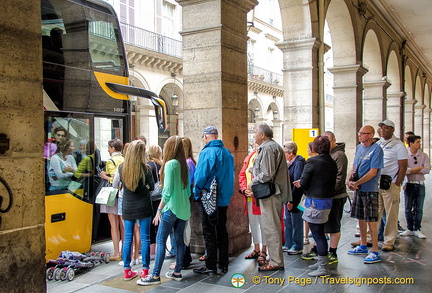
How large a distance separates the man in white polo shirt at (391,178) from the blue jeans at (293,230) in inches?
45.2

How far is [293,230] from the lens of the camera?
19.7ft

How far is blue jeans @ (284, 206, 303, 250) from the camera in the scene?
5.94 metres

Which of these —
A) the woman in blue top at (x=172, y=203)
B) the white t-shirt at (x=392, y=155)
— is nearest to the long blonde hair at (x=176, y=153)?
the woman in blue top at (x=172, y=203)

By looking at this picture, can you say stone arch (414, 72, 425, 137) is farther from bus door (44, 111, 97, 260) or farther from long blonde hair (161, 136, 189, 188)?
long blonde hair (161, 136, 189, 188)

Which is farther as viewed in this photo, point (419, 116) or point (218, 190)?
point (419, 116)

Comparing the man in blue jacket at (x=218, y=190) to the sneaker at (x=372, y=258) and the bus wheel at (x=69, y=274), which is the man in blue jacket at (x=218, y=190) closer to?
the bus wheel at (x=69, y=274)

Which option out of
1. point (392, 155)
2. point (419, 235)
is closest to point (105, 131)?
point (392, 155)

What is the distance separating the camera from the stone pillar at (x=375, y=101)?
15086mm

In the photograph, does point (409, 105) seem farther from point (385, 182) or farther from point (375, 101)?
point (385, 182)

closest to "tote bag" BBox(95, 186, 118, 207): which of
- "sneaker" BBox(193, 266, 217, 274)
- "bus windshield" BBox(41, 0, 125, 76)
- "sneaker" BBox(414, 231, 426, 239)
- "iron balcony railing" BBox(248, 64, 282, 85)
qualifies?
"sneaker" BBox(193, 266, 217, 274)

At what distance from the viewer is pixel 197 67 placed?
19.8 ft

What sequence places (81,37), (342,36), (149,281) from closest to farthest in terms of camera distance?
(149,281) < (81,37) < (342,36)

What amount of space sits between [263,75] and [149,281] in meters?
24.4

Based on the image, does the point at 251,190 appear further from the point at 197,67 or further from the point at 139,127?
the point at 139,127
